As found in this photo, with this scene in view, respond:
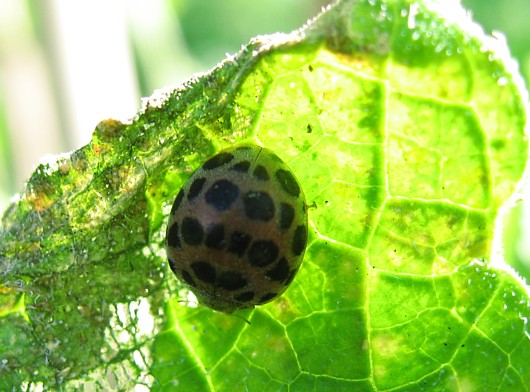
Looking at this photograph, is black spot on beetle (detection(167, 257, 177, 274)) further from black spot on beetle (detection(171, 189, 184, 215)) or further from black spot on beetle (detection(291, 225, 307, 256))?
black spot on beetle (detection(291, 225, 307, 256))

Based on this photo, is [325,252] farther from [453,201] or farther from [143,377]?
[143,377]

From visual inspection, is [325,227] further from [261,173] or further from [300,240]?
[261,173]

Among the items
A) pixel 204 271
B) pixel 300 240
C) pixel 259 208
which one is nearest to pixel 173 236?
pixel 204 271

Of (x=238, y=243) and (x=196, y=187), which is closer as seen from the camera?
(x=196, y=187)

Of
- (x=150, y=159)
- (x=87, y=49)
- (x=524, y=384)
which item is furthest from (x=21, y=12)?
(x=524, y=384)

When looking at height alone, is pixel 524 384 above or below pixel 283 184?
below
